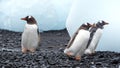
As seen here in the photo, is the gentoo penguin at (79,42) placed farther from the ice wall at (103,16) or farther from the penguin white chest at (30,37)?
the ice wall at (103,16)

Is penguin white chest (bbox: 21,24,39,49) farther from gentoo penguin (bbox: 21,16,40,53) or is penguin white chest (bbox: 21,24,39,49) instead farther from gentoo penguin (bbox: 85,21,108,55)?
gentoo penguin (bbox: 85,21,108,55)

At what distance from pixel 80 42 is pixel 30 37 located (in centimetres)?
126

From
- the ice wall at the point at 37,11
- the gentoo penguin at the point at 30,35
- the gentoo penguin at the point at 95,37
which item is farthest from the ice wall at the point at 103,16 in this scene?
the ice wall at the point at 37,11

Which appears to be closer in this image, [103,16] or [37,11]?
[103,16]

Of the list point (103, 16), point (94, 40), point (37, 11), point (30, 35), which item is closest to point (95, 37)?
point (94, 40)

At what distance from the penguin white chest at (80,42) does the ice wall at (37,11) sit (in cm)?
582

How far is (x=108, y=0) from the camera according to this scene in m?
9.19

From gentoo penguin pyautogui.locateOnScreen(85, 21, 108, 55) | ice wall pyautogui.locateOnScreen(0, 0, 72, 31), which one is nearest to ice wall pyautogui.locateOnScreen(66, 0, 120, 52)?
gentoo penguin pyautogui.locateOnScreen(85, 21, 108, 55)

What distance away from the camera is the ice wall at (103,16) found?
8.88m

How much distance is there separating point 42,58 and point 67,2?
6253mm

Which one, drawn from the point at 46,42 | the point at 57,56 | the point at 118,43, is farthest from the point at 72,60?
the point at 46,42

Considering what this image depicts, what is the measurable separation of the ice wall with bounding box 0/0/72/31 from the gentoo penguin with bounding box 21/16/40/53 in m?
4.78

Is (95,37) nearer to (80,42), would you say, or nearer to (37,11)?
(80,42)

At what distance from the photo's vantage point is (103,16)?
9.18 meters
